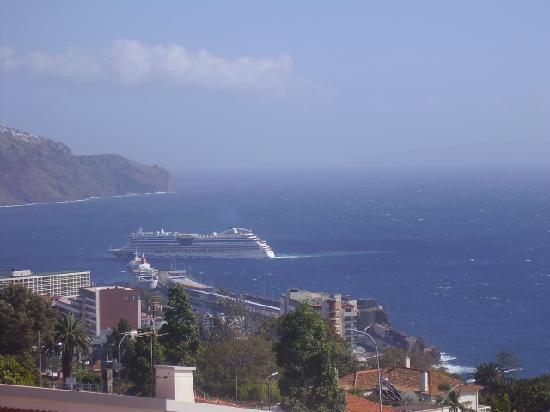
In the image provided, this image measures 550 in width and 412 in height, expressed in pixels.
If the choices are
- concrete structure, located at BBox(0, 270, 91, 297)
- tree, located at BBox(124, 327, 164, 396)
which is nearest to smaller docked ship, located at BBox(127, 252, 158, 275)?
concrete structure, located at BBox(0, 270, 91, 297)

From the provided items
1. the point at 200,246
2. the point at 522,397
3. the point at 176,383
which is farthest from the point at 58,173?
the point at 176,383

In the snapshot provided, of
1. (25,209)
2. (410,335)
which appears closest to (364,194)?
(25,209)

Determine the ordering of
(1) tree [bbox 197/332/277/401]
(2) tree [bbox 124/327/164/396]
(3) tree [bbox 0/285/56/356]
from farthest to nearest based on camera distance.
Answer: (3) tree [bbox 0/285/56/356] < (1) tree [bbox 197/332/277/401] < (2) tree [bbox 124/327/164/396]

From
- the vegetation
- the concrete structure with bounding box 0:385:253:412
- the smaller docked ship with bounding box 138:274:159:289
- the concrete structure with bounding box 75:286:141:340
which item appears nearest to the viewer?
the concrete structure with bounding box 0:385:253:412

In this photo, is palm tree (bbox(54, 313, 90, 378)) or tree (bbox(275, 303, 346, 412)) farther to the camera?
palm tree (bbox(54, 313, 90, 378))

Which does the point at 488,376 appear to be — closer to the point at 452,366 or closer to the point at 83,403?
the point at 452,366

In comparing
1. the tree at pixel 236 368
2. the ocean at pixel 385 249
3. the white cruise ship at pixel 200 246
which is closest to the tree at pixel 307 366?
the tree at pixel 236 368

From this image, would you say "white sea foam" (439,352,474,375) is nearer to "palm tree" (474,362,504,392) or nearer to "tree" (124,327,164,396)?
"palm tree" (474,362,504,392)
